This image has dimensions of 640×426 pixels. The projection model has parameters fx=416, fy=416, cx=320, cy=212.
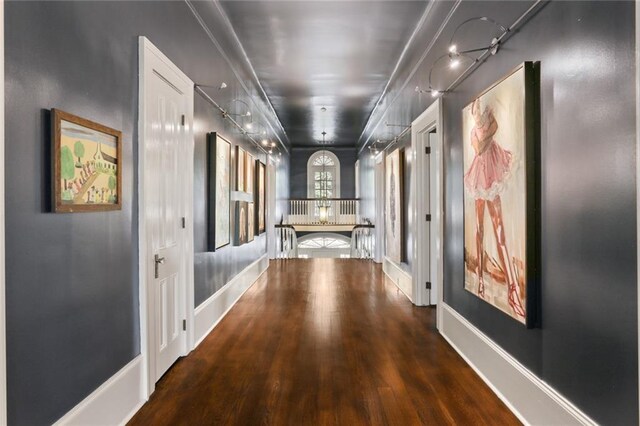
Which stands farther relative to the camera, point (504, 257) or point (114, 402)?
point (504, 257)

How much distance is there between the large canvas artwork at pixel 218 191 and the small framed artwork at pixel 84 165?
1830 mm

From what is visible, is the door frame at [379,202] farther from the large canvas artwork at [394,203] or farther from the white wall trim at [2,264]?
the white wall trim at [2,264]

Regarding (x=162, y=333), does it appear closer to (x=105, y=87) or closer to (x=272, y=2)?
(x=105, y=87)

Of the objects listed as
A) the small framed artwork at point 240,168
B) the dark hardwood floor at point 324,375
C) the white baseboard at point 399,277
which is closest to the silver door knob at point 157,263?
the dark hardwood floor at point 324,375

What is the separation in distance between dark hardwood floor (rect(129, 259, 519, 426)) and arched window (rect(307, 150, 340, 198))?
9.87 m

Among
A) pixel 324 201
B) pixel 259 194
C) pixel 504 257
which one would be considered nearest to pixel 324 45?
pixel 259 194


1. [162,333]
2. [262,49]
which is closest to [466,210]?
[162,333]

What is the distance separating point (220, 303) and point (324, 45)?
10.8 feet

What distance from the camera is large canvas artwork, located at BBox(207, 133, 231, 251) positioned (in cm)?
423

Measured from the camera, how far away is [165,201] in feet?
10.3

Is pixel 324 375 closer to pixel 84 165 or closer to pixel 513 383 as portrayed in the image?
pixel 513 383

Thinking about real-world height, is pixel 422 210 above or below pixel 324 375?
above

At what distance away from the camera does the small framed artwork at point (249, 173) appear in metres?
6.12

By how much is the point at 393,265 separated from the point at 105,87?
5509mm
